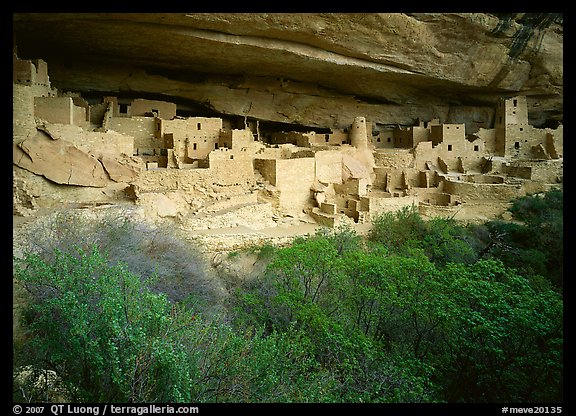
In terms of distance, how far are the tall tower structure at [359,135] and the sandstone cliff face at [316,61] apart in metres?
1.31

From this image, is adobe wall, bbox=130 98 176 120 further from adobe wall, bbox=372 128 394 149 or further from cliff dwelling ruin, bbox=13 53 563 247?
adobe wall, bbox=372 128 394 149

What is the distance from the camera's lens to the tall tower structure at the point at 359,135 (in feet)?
49.0

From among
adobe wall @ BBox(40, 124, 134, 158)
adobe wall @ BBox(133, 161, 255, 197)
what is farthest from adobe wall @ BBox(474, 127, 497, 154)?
adobe wall @ BBox(40, 124, 134, 158)

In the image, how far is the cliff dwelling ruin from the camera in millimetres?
9609

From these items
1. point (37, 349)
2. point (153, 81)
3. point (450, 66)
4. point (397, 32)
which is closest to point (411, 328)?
point (37, 349)

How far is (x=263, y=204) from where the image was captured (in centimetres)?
1142

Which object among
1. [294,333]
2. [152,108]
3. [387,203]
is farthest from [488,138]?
[294,333]

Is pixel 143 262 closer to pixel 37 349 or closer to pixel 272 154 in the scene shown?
pixel 37 349

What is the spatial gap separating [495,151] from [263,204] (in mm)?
9350

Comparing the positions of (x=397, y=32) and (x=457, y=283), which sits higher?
(x=397, y=32)

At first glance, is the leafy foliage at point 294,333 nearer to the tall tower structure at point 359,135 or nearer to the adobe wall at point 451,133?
the tall tower structure at point 359,135

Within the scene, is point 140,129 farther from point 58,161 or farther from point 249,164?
point 58,161

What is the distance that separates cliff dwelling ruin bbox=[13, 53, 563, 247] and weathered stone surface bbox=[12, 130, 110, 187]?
20 mm

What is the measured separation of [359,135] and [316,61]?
2999 mm
